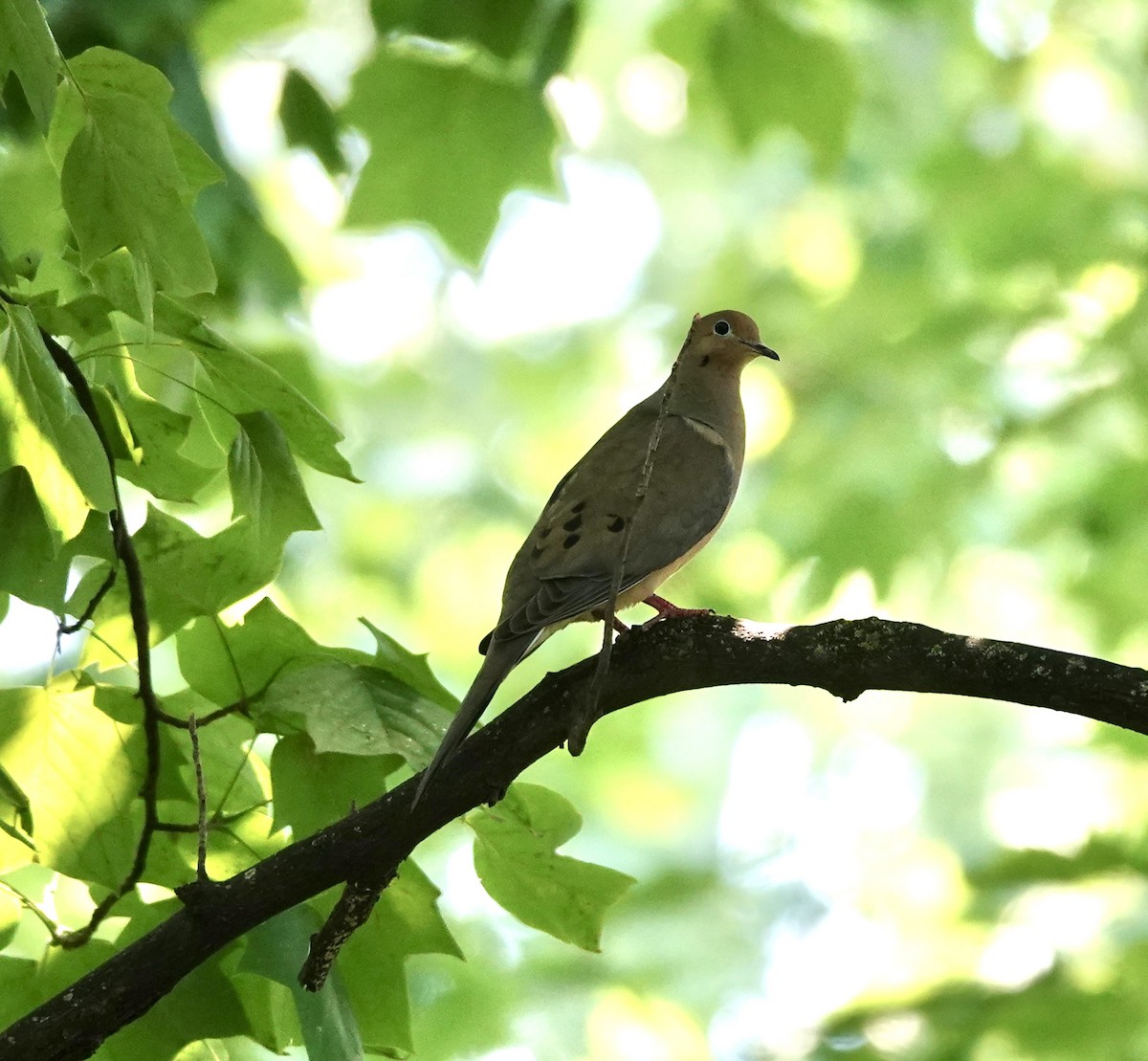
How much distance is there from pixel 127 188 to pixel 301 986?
1.10m

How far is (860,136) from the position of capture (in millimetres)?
7727

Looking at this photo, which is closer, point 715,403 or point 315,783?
point 315,783

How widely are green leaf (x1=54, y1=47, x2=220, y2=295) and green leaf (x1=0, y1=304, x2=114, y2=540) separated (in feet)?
0.53

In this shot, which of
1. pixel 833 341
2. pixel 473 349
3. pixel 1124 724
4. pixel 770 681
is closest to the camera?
pixel 1124 724

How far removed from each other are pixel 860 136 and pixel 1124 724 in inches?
246

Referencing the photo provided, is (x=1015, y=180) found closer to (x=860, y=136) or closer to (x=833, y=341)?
(x=833, y=341)

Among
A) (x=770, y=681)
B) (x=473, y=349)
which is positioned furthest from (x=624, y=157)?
(x=770, y=681)

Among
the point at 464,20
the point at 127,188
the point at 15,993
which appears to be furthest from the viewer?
the point at 464,20

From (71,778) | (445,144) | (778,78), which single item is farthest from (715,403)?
(71,778)

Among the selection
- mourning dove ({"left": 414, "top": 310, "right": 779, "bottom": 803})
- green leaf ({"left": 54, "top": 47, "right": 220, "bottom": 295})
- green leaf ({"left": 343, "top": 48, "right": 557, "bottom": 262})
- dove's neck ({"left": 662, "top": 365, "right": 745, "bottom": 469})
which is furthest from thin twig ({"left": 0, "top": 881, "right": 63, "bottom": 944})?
dove's neck ({"left": 662, "top": 365, "right": 745, "bottom": 469})

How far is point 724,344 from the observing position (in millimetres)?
4270

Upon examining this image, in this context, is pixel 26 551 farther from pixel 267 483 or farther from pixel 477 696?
pixel 477 696

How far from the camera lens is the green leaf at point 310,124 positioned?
10.3 ft

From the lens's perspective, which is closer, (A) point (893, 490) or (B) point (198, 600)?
(B) point (198, 600)
